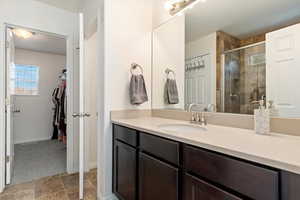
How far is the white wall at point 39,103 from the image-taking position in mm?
4137

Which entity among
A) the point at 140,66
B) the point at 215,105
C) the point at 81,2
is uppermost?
the point at 81,2

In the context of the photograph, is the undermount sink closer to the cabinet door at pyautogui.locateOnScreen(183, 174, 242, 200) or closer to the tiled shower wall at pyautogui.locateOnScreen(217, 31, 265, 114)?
the tiled shower wall at pyautogui.locateOnScreen(217, 31, 265, 114)

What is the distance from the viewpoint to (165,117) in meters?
1.94

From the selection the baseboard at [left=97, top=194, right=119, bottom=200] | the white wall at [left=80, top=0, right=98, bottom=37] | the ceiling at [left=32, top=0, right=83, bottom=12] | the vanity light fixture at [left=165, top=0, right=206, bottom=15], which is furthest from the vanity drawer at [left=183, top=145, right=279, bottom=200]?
the ceiling at [left=32, top=0, right=83, bottom=12]

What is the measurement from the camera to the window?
4148 mm

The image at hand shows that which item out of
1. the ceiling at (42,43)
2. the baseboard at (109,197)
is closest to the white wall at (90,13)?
the ceiling at (42,43)

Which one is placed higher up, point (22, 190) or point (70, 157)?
point (70, 157)

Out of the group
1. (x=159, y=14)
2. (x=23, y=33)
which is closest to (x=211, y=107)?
(x=159, y=14)

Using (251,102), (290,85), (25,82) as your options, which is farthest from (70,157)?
(25,82)

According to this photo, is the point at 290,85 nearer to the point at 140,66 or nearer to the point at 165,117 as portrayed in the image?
the point at 165,117

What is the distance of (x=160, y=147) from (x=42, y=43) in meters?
3.88

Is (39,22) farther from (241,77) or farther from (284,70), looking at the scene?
(284,70)

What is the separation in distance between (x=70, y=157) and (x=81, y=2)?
2295mm

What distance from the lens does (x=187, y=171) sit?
3.14 ft
